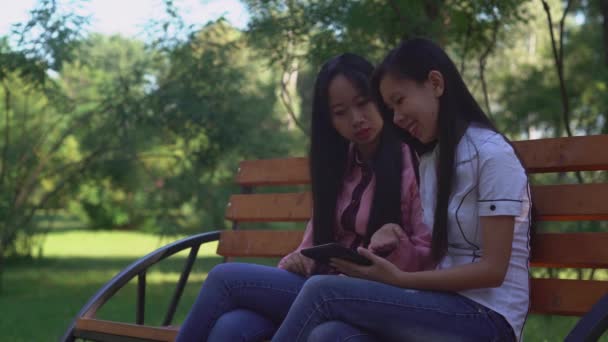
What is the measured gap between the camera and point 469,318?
7.58ft

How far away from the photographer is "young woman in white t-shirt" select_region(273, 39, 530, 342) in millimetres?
2303

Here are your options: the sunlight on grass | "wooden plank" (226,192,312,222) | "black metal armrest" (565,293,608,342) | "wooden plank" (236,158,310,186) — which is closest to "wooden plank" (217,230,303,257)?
"wooden plank" (226,192,312,222)

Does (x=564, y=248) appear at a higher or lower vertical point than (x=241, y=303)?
higher

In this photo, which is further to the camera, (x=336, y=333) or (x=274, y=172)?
(x=274, y=172)

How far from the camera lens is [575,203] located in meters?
2.72

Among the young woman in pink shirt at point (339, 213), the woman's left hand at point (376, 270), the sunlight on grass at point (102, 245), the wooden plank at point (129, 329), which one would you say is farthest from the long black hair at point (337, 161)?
the sunlight on grass at point (102, 245)

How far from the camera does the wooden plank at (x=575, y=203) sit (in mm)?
2701

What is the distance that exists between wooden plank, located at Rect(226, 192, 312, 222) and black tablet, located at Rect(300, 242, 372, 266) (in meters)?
1.06

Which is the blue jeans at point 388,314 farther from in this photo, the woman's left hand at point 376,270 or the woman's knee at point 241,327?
the woman's knee at point 241,327

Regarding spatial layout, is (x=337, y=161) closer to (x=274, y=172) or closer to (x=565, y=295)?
(x=274, y=172)

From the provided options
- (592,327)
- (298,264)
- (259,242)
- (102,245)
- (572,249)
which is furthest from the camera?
(102,245)

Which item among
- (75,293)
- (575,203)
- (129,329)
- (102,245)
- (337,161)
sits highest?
(337,161)

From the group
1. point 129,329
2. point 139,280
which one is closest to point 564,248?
point 129,329

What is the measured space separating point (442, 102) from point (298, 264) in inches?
29.7
